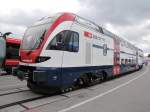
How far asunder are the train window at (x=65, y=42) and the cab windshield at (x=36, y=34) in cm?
52

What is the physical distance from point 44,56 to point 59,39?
98 cm

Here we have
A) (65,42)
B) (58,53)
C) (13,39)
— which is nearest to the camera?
(58,53)

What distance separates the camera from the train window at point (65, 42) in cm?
903

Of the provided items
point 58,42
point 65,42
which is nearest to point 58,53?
point 58,42

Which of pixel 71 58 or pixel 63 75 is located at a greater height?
pixel 71 58

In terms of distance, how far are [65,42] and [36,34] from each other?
4.16 ft

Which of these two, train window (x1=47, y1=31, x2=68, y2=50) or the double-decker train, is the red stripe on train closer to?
the double-decker train

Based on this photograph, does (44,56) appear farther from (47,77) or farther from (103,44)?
(103,44)

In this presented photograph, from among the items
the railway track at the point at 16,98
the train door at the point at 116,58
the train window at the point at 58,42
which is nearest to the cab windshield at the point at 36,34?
the train window at the point at 58,42

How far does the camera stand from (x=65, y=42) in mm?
9414

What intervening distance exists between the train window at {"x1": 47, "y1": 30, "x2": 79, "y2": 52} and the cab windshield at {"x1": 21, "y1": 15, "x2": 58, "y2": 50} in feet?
1.70

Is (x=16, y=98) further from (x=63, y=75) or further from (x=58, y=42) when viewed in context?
(x=58, y=42)

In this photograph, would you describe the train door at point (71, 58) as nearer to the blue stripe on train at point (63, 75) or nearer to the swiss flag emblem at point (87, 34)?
the blue stripe on train at point (63, 75)

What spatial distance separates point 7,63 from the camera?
18.9 metres
